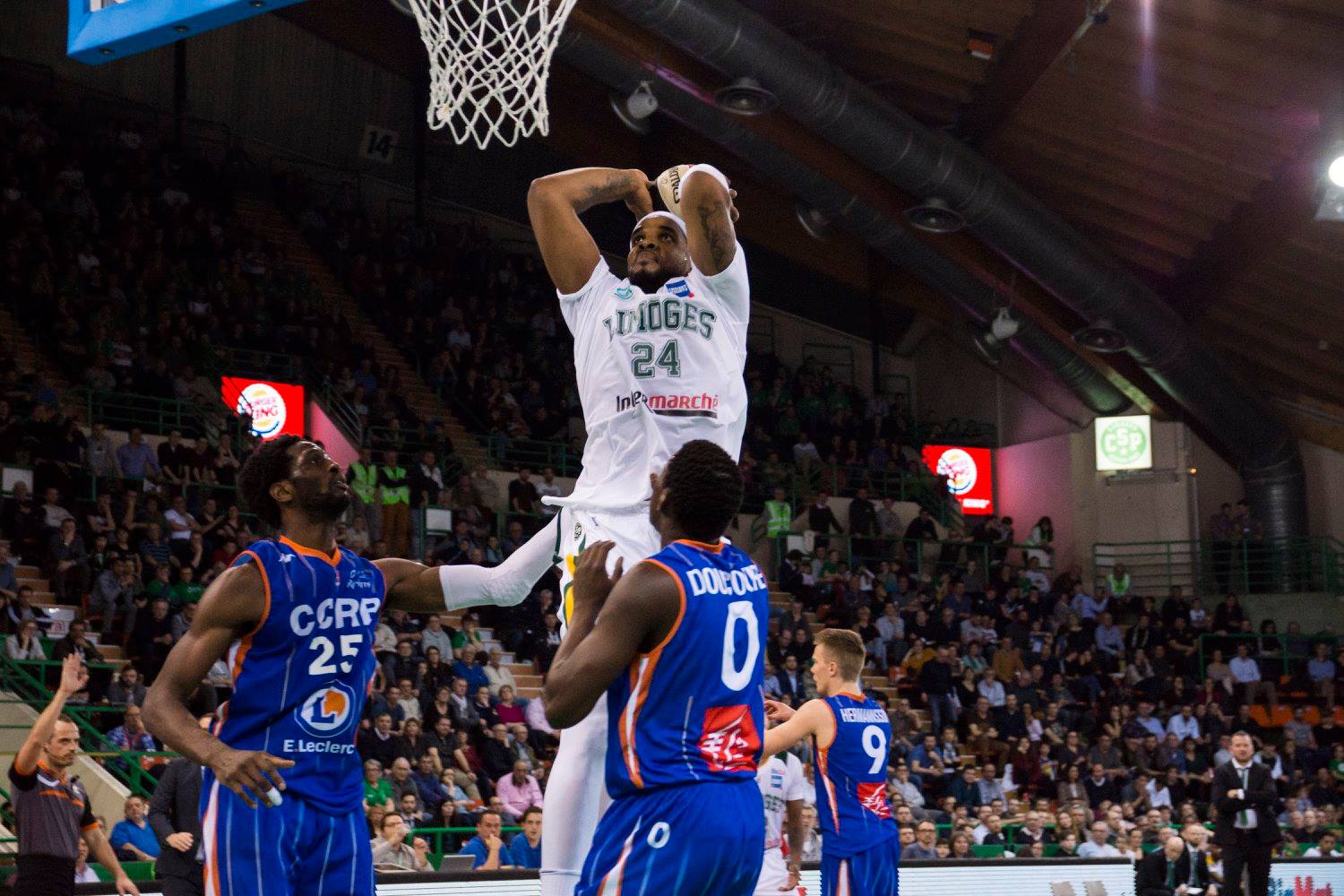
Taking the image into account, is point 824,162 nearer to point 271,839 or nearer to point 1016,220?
point 1016,220

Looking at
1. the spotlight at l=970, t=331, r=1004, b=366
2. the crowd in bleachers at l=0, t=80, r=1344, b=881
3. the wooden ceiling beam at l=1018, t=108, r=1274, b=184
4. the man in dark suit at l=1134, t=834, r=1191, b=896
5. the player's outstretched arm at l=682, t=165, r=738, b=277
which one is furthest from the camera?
the spotlight at l=970, t=331, r=1004, b=366

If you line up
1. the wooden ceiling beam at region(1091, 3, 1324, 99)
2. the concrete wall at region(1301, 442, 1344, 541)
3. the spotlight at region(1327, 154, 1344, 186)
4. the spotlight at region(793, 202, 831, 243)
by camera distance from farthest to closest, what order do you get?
the concrete wall at region(1301, 442, 1344, 541), the spotlight at region(793, 202, 831, 243), the wooden ceiling beam at region(1091, 3, 1324, 99), the spotlight at region(1327, 154, 1344, 186)

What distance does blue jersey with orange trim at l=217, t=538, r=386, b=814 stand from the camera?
15.5 ft

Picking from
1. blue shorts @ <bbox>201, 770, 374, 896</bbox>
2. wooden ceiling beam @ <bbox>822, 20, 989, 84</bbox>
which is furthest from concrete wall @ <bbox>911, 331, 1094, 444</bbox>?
blue shorts @ <bbox>201, 770, 374, 896</bbox>

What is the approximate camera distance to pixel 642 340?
17.9 feet

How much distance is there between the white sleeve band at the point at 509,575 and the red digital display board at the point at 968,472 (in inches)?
1040

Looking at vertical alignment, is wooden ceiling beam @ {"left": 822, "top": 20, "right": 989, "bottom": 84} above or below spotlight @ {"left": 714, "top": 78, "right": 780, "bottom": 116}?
above

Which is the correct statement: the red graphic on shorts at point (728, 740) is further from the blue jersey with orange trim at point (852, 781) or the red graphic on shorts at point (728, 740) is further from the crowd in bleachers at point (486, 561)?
the crowd in bleachers at point (486, 561)

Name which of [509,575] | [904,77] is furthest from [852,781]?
[904,77]

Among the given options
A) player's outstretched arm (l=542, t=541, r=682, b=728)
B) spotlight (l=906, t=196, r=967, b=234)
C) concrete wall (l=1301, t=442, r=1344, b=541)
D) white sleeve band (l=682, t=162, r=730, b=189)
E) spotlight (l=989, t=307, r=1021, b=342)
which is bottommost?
player's outstretched arm (l=542, t=541, r=682, b=728)

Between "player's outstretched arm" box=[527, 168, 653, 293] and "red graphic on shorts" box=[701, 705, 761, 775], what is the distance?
191cm

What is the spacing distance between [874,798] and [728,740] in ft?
14.2

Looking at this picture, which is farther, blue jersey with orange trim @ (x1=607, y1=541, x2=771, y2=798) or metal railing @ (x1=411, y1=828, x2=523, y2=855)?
metal railing @ (x1=411, y1=828, x2=523, y2=855)

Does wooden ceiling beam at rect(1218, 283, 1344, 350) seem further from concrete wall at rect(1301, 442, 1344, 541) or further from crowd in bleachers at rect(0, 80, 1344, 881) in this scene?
crowd in bleachers at rect(0, 80, 1344, 881)
